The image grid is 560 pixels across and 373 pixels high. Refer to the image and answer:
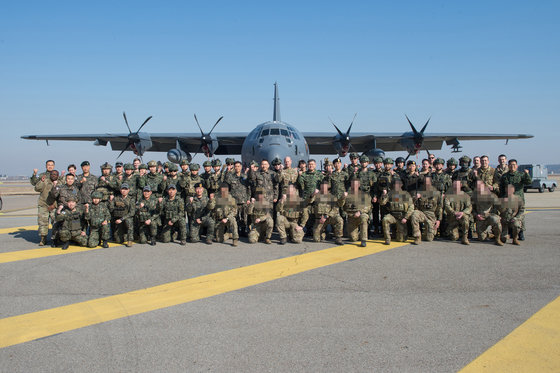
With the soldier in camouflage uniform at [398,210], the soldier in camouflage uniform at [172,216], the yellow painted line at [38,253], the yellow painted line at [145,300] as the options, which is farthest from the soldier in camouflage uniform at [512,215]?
the yellow painted line at [38,253]

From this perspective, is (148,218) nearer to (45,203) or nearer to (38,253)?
(38,253)

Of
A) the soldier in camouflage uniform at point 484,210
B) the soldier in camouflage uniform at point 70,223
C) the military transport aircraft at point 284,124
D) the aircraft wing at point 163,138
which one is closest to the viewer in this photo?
the soldier in camouflage uniform at point 70,223

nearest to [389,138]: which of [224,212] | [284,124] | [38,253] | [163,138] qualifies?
[284,124]

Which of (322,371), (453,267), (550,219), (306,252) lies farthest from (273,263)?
(550,219)

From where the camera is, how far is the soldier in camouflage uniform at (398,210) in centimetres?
828

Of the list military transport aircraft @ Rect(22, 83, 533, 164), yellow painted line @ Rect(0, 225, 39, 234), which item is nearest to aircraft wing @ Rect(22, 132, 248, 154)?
military transport aircraft @ Rect(22, 83, 533, 164)

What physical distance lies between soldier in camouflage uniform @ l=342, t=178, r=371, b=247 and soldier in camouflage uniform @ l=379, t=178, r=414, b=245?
1.49 ft

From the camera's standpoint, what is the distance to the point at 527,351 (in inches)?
131

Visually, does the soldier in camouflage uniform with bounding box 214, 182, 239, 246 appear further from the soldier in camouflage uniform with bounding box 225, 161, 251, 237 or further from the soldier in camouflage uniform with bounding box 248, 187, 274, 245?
the soldier in camouflage uniform with bounding box 248, 187, 274, 245

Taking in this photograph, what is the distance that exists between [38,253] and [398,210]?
7.78m

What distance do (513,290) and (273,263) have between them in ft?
12.1

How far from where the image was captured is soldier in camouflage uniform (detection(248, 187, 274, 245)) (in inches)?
334

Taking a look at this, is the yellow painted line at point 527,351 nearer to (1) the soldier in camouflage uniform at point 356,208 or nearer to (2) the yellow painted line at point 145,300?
(2) the yellow painted line at point 145,300

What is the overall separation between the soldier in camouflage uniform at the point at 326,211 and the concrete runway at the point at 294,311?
1315 mm
